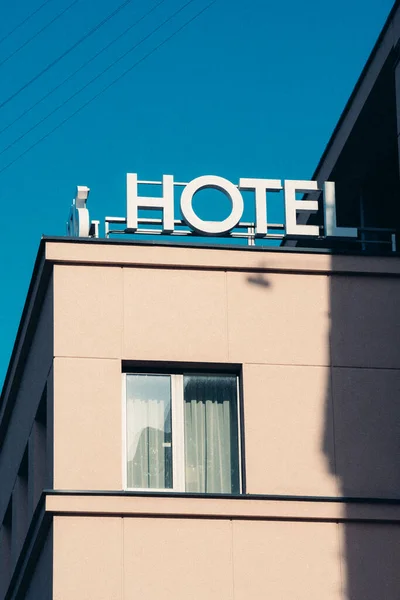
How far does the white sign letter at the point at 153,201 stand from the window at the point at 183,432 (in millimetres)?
3137

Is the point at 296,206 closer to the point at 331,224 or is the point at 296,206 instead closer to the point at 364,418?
the point at 331,224

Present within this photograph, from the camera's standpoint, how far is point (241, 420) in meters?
26.8

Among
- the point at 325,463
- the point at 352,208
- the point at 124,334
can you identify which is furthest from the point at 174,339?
the point at 352,208

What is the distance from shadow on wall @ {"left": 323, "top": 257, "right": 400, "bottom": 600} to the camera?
25484 mm

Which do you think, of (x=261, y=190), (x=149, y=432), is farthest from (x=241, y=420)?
(x=261, y=190)

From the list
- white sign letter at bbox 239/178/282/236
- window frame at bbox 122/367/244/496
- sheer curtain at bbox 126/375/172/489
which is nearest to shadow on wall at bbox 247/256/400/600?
window frame at bbox 122/367/244/496

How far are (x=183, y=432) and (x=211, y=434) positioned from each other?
494 mm

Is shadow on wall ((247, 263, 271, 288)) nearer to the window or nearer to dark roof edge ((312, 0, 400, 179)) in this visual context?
the window

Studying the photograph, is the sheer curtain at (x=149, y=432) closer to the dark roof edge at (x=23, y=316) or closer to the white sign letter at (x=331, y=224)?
the dark roof edge at (x=23, y=316)

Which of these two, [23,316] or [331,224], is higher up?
[331,224]

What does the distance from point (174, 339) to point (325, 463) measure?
11.0 feet

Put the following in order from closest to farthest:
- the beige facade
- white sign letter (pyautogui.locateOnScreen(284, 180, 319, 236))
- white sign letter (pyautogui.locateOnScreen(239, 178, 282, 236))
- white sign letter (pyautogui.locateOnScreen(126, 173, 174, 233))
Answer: the beige facade, white sign letter (pyautogui.locateOnScreen(126, 173, 174, 233)), white sign letter (pyautogui.locateOnScreen(239, 178, 282, 236)), white sign letter (pyautogui.locateOnScreen(284, 180, 319, 236))

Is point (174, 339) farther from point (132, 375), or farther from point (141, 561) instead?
point (141, 561)

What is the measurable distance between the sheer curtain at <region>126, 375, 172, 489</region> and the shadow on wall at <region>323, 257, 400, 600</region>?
278cm
